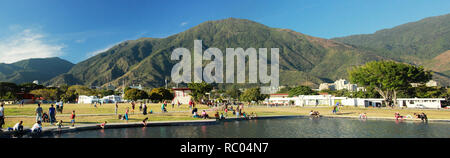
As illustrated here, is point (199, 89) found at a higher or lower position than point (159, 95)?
higher

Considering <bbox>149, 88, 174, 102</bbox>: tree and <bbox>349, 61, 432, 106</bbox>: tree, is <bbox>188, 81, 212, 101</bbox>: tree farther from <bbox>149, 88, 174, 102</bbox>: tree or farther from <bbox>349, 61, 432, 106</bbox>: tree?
Result: <bbox>349, 61, 432, 106</bbox>: tree

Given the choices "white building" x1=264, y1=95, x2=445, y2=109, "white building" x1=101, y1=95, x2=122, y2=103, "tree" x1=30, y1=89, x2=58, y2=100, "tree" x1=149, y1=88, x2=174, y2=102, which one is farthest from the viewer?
"tree" x1=30, y1=89, x2=58, y2=100

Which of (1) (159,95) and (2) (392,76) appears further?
(1) (159,95)

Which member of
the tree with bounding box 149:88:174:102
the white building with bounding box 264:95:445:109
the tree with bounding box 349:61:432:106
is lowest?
the white building with bounding box 264:95:445:109

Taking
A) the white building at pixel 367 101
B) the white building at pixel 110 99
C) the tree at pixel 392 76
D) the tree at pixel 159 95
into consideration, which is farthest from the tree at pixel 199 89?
the tree at pixel 392 76

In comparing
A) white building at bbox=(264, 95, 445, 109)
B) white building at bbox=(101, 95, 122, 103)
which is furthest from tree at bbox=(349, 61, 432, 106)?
white building at bbox=(101, 95, 122, 103)

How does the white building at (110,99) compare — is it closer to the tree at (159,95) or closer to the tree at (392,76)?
the tree at (159,95)

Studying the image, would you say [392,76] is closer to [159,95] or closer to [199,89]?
[199,89]

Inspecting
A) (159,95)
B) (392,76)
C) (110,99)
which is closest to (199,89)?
(159,95)

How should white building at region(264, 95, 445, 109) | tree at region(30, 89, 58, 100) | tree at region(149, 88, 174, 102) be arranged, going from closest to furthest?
white building at region(264, 95, 445, 109), tree at region(149, 88, 174, 102), tree at region(30, 89, 58, 100)
